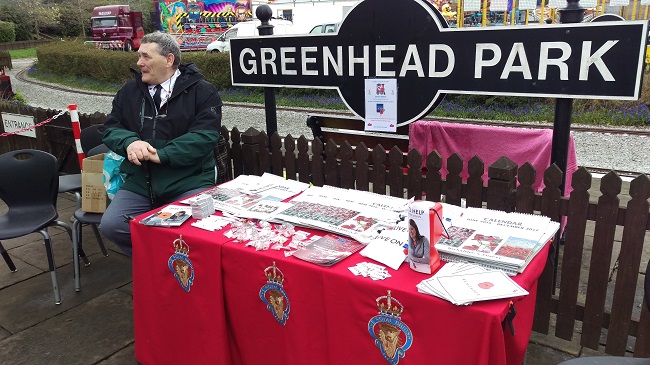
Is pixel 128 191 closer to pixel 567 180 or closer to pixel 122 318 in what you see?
pixel 122 318

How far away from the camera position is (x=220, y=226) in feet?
8.36

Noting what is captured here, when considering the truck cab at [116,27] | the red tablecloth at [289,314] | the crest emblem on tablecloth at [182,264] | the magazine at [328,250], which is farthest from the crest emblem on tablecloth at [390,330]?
the truck cab at [116,27]

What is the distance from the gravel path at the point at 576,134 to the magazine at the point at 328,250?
6178mm

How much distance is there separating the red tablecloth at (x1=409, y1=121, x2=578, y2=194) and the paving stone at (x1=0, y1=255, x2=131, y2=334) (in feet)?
9.00

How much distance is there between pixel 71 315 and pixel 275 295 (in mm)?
2060

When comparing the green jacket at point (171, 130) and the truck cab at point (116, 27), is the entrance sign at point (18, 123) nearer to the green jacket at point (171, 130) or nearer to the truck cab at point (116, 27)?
the green jacket at point (171, 130)

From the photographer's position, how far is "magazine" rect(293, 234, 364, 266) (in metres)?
2.11

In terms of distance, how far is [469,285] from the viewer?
1.81m

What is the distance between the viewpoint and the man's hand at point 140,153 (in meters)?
3.12

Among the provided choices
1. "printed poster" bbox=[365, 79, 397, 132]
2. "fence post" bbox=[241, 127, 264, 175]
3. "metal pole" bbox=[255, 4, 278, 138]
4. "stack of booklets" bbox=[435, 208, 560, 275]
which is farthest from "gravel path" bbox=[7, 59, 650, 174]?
"stack of booklets" bbox=[435, 208, 560, 275]

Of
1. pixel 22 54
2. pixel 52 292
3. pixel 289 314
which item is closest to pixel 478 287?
pixel 289 314

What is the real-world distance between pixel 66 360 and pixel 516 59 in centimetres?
318

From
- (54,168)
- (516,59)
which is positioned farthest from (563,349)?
(54,168)

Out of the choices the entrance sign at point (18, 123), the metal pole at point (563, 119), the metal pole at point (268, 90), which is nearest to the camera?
the metal pole at point (563, 119)
